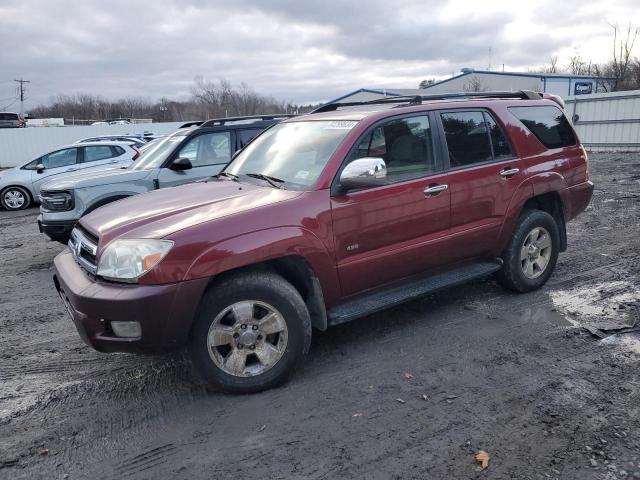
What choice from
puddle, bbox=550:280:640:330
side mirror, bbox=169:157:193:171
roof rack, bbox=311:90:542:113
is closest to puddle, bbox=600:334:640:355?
puddle, bbox=550:280:640:330

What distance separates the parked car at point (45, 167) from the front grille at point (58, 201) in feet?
20.3

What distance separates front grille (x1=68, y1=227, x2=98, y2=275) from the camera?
11.4ft

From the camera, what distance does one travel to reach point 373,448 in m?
2.88

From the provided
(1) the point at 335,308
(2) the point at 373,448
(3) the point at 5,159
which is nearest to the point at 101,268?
(1) the point at 335,308

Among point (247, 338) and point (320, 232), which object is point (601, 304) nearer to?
point (320, 232)

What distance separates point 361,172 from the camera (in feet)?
12.0

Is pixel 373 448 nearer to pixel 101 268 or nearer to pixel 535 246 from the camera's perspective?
pixel 101 268

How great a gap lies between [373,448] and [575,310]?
9.24 feet

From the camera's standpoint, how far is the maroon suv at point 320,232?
322 centimetres

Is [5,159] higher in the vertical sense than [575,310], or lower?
higher

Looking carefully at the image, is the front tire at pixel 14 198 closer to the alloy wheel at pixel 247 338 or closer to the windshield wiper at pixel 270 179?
the windshield wiper at pixel 270 179

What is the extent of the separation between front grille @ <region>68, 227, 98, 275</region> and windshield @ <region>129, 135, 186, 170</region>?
11.9 feet

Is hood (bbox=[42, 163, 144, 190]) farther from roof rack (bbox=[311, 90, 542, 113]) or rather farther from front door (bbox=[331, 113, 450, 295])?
front door (bbox=[331, 113, 450, 295])

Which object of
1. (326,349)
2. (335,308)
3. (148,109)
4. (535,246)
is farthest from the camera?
(148,109)
